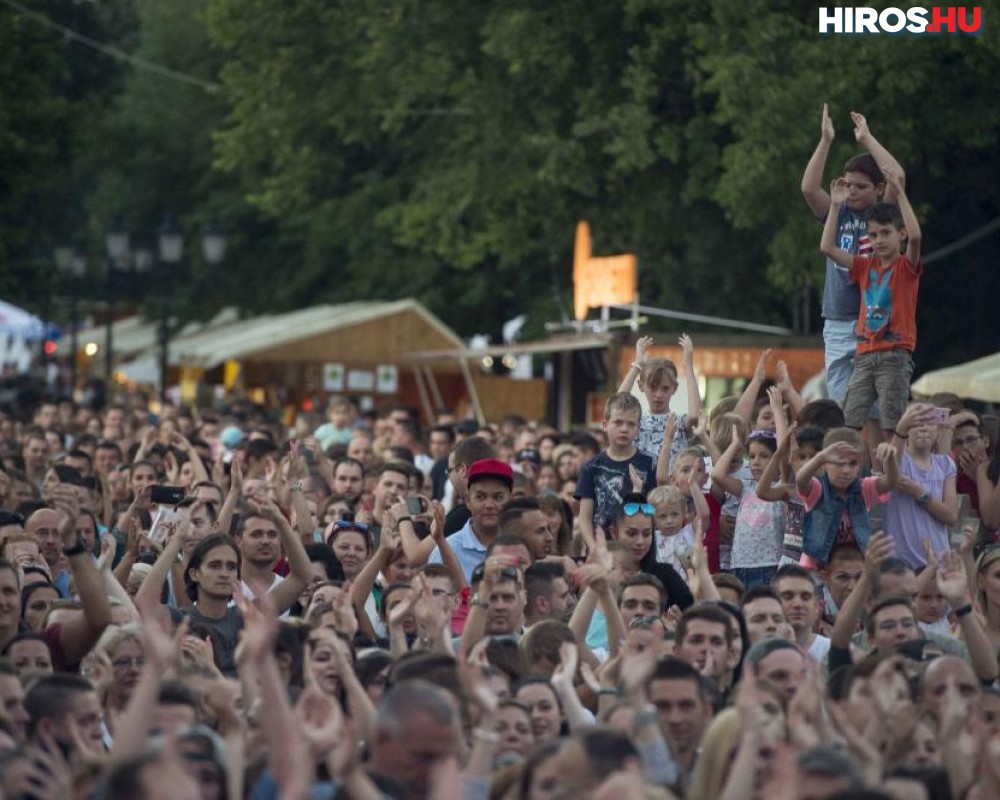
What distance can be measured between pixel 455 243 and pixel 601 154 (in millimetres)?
3428

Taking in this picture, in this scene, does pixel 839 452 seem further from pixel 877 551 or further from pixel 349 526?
pixel 349 526

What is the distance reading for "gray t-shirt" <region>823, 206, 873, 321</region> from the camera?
47.2 feet

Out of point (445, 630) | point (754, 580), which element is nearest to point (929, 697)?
point (445, 630)

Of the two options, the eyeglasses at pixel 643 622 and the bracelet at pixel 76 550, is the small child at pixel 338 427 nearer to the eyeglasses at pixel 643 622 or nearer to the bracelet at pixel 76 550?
the eyeglasses at pixel 643 622

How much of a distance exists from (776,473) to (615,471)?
1.22 m

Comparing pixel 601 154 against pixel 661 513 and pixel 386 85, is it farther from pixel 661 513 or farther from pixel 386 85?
pixel 661 513

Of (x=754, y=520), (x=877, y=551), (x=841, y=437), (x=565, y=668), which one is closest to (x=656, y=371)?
(x=754, y=520)

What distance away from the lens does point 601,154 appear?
31.3 meters

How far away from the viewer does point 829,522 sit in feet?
42.5

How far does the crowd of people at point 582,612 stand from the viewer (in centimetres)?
785

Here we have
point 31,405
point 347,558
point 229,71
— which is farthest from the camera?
point 31,405

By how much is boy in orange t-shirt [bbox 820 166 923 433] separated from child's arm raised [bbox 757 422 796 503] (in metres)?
1.08

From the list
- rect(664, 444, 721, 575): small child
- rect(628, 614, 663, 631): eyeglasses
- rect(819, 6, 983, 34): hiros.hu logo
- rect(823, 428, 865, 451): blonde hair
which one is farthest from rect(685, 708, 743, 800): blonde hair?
rect(819, 6, 983, 34): hiros.hu logo

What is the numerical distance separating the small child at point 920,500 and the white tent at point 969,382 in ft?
18.9
